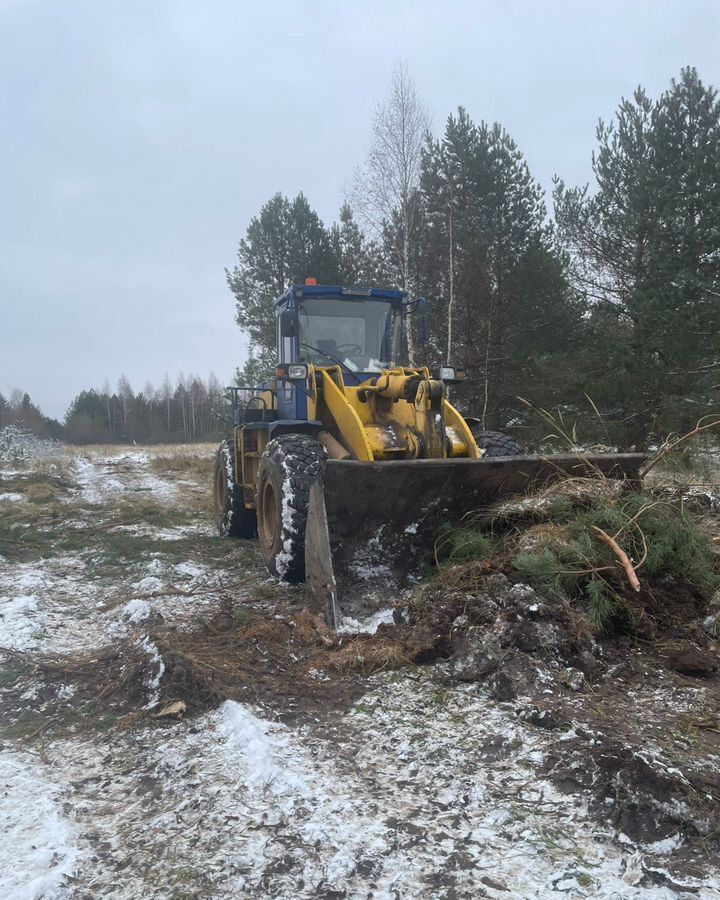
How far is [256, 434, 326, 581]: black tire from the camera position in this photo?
5605 millimetres

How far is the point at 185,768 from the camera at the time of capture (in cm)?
316

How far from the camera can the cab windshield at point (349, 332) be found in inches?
287

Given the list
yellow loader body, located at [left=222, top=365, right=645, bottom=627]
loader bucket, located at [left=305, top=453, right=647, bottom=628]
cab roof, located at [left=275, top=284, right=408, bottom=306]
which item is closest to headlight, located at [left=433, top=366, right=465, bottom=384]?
yellow loader body, located at [left=222, top=365, right=645, bottom=627]

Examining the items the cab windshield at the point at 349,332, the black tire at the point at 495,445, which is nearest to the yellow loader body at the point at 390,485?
the black tire at the point at 495,445

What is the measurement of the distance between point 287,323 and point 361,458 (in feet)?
5.98

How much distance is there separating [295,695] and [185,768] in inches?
33.7

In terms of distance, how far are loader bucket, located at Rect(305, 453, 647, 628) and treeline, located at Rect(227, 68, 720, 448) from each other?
392cm

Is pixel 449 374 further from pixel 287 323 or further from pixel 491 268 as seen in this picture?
pixel 491 268

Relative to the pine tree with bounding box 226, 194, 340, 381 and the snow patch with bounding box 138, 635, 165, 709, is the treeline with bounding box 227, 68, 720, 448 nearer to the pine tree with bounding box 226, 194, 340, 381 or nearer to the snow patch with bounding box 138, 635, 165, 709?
the pine tree with bounding box 226, 194, 340, 381

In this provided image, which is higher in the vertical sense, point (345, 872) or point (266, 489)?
point (266, 489)

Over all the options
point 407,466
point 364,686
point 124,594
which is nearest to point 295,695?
point 364,686

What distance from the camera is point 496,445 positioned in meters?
6.70

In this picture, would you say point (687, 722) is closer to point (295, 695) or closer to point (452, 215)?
point (295, 695)

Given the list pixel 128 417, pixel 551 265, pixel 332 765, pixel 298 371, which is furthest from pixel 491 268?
pixel 128 417
